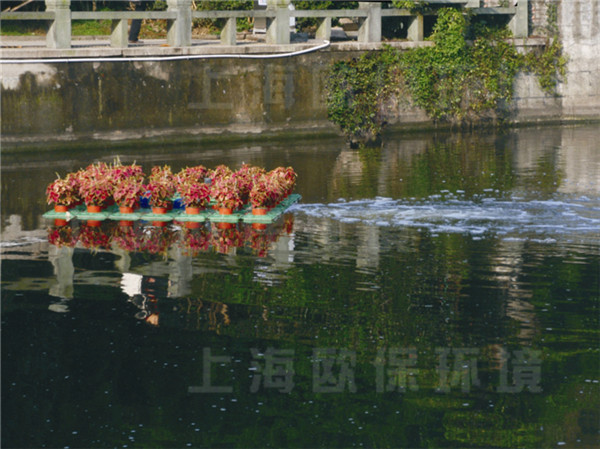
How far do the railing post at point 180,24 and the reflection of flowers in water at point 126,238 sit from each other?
1095 centimetres

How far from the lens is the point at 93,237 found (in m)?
18.5

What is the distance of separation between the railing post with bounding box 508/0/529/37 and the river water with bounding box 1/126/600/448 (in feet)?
42.3

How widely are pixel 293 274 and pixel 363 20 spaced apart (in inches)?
693

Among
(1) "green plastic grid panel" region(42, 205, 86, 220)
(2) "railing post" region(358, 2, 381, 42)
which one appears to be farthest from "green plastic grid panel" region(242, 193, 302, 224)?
(2) "railing post" region(358, 2, 381, 42)

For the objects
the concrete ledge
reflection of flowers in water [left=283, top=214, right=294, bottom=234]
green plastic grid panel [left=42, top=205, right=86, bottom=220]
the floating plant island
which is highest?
the concrete ledge

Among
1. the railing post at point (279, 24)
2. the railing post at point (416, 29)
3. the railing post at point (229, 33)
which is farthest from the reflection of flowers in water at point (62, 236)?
the railing post at point (416, 29)

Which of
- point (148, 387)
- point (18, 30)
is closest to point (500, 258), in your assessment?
point (148, 387)

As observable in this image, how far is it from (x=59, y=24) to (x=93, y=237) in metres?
10.7

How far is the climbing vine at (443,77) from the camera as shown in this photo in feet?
104

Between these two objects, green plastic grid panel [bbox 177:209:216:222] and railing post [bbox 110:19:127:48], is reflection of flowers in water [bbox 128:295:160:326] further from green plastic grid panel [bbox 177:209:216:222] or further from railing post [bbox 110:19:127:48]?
railing post [bbox 110:19:127:48]

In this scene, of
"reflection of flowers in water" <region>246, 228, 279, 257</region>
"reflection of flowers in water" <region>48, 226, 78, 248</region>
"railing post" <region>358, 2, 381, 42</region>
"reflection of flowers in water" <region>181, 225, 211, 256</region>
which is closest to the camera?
"reflection of flowers in water" <region>246, 228, 279, 257</region>

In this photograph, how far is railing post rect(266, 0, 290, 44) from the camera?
30111 millimetres

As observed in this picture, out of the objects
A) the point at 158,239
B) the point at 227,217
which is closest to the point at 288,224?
the point at 227,217

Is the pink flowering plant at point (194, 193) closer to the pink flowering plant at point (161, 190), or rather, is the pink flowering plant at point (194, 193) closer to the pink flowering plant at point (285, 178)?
the pink flowering plant at point (161, 190)
